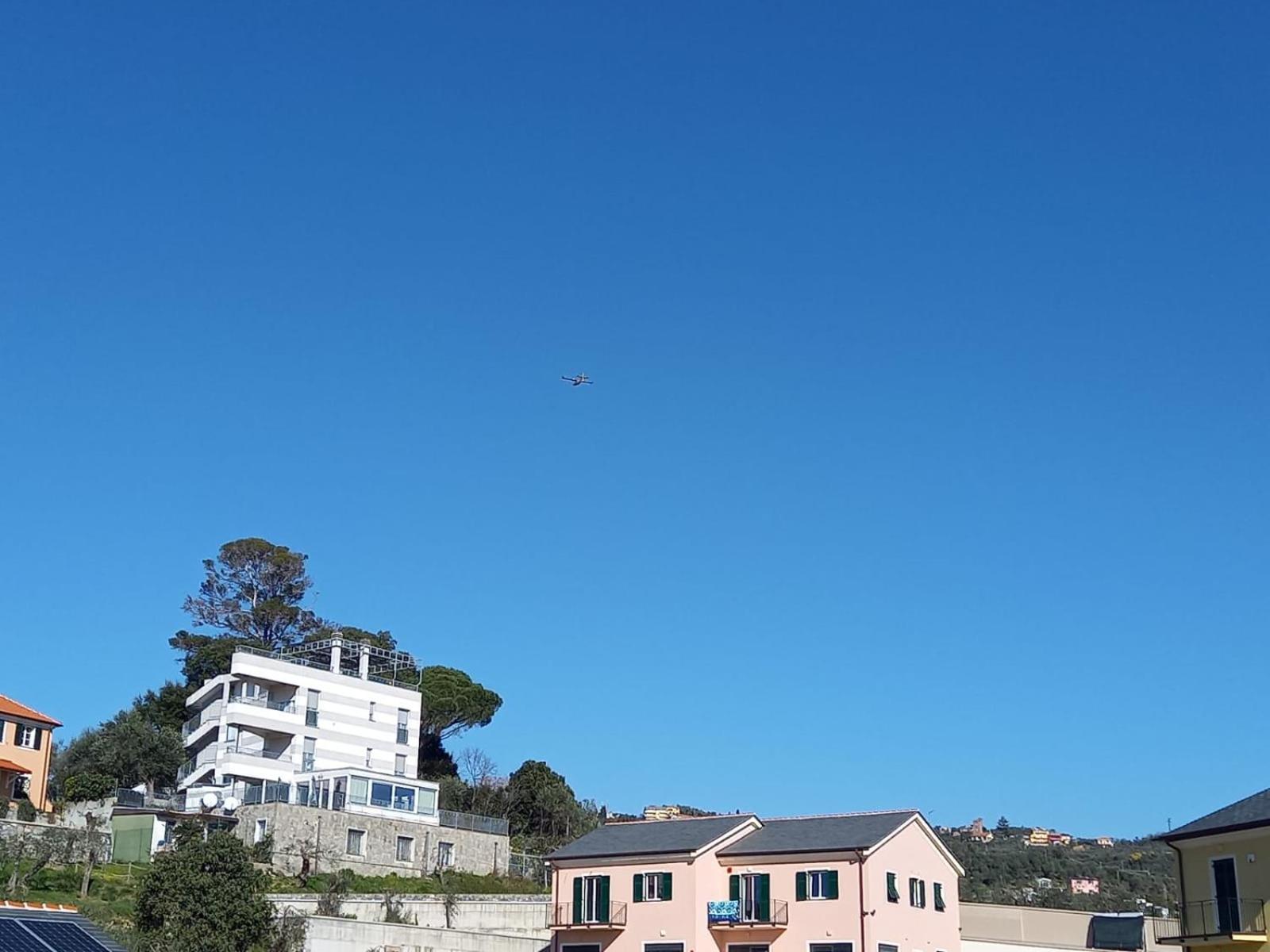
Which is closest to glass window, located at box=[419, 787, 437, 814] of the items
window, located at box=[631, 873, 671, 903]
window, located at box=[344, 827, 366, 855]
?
window, located at box=[344, 827, 366, 855]

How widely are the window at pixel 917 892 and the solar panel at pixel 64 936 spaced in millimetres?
33652

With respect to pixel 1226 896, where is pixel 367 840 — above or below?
above

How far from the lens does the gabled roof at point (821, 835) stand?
176 ft

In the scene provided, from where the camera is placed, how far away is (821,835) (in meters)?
55.4

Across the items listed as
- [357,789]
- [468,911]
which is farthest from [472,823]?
[468,911]

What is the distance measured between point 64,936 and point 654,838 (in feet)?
109

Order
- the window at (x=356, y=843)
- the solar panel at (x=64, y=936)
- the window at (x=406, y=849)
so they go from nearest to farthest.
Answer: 1. the solar panel at (x=64, y=936)
2. the window at (x=356, y=843)
3. the window at (x=406, y=849)

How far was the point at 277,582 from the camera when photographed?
327 feet

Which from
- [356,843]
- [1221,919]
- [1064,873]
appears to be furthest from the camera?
[1064,873]

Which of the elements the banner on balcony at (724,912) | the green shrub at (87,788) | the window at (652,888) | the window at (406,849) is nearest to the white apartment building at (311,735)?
the window at (406,849)

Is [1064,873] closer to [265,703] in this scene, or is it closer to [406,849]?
[406,849]

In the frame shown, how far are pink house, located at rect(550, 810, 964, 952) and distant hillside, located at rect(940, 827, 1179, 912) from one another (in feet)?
84.3

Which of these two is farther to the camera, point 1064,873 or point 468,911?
point 1064,873

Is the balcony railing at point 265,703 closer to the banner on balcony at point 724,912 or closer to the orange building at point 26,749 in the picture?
the orange building at point 26,749
